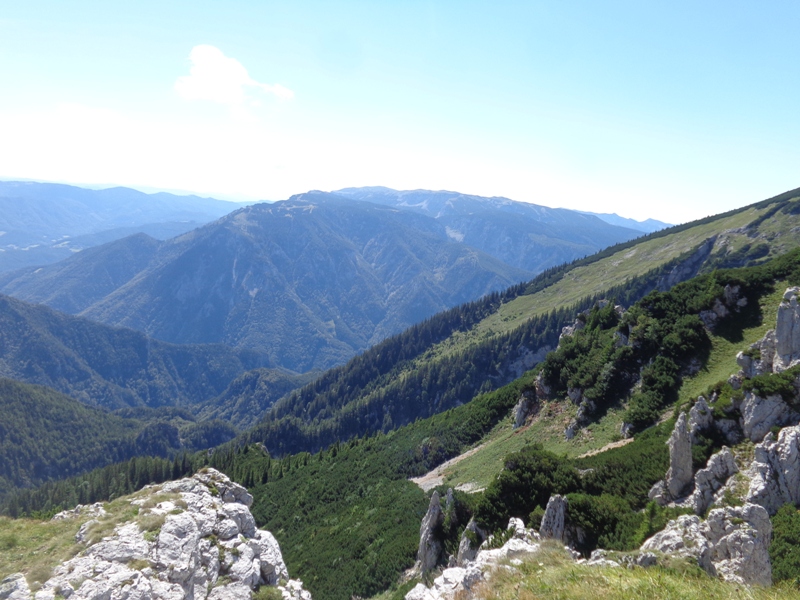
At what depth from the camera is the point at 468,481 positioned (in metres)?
52.8

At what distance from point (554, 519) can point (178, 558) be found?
2210cm

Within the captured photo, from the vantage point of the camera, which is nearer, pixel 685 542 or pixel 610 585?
pixel 610 585

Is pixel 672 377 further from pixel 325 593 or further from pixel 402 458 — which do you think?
pixel 402 458

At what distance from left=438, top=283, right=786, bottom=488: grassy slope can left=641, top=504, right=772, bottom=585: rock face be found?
14979 millimetres

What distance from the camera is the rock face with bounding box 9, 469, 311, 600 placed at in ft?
78.2

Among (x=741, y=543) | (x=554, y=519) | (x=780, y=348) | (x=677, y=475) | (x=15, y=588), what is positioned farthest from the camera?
(x=780, y=348)

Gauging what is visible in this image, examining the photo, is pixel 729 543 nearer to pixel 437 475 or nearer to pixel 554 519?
pixel 554 519

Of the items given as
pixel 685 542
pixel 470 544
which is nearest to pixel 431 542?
pixel 470 544

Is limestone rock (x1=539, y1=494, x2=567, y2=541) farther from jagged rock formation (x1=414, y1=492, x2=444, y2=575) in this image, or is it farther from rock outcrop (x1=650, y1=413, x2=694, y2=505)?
jagged rock formation (x1=414, y1=492, x2=444, y2=575)

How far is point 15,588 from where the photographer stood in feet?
76.5

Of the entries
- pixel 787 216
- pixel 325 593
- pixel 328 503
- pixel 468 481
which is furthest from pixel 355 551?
pixel 787 216

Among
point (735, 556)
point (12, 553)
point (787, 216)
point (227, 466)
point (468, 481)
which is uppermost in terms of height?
point (787, 216)

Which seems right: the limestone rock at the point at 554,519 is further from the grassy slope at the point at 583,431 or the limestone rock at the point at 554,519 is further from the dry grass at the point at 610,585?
the grassy slope at the point at 583,431

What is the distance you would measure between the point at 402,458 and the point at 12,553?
53.7 m
